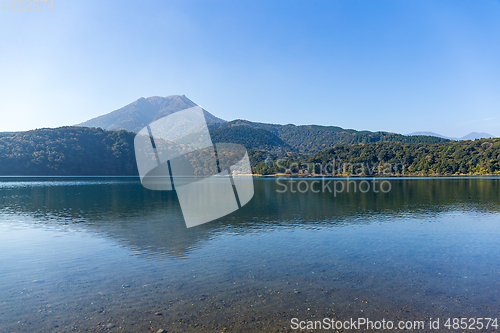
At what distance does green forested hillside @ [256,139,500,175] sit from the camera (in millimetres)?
143875

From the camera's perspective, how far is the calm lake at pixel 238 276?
8.77m

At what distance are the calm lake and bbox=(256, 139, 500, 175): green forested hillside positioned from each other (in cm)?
15323

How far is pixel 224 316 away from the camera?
868 centimetres

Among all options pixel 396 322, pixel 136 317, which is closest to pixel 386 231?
pixel 396 322

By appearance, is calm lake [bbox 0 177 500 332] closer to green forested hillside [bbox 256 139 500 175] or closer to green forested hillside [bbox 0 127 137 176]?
green forested hillside [bbox 0 127 137 176]

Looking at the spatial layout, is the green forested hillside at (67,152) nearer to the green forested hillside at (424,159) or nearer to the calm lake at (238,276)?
the green forested hillside at (424,159)

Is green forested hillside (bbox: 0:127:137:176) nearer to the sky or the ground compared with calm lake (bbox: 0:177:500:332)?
nearer to the sky

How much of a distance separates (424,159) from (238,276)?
187 metres

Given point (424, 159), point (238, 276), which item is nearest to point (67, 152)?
point (238, 276)

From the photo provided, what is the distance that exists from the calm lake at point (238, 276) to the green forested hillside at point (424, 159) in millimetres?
153227

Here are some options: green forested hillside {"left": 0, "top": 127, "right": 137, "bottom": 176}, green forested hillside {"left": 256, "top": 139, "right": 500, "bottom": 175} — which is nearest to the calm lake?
green forested hillside {"left": 0, "top": 127, "right": 137, "bottom": 176}

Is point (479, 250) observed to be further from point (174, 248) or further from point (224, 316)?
point (174, 248)

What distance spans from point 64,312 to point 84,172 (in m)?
168

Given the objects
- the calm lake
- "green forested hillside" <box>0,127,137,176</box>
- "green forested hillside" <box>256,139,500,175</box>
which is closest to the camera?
Result: the calm lake
